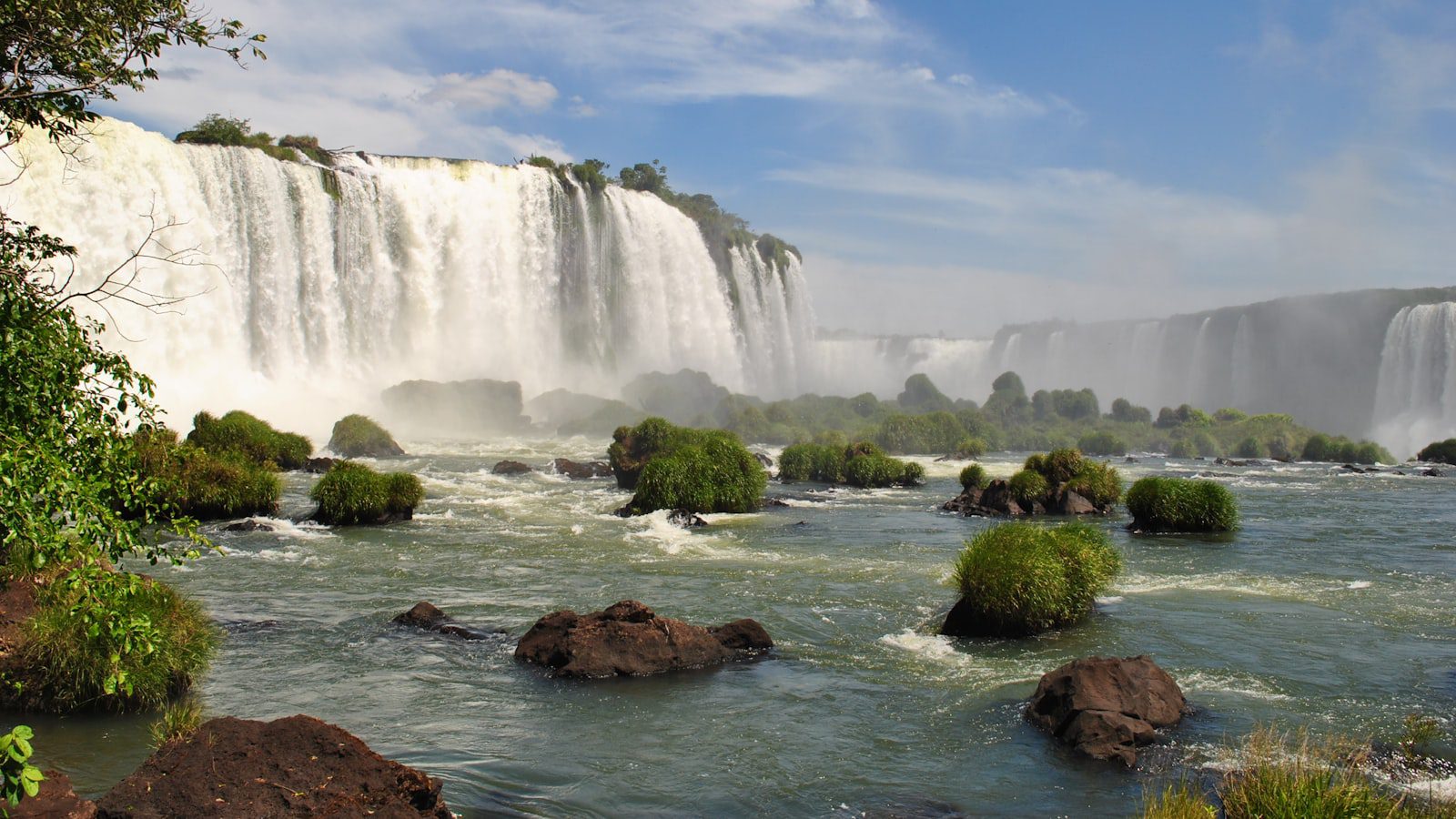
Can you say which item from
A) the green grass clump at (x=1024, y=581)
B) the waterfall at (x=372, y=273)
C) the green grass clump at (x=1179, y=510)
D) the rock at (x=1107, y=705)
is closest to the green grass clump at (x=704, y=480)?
the green grass clump at (x=1179, y=510)

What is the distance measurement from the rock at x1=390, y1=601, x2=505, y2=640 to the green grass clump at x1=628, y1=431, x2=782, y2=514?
1256 cm

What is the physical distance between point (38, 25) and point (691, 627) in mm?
8672

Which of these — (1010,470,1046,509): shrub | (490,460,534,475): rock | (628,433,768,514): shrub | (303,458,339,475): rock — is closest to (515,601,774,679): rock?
(628,433,768,514): shrub

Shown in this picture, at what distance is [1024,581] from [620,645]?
17.7 feet

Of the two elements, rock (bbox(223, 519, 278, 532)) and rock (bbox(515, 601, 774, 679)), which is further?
rock (bbox(223, 519, 278, 532))

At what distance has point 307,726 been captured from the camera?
724 centimetres

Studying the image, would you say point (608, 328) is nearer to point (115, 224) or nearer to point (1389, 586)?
point (115, 224)

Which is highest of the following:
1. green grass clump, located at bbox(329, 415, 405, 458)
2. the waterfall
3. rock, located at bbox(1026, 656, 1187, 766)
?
the waterfall

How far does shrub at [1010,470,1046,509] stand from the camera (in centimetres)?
2816

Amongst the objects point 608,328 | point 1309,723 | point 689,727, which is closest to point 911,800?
point 689,727

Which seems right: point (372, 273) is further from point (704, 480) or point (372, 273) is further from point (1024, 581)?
point (1024, 581)

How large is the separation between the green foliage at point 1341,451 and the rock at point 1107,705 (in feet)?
181

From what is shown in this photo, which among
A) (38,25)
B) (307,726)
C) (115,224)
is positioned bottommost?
(307,726)

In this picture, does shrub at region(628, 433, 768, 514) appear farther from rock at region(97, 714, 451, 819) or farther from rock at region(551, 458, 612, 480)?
rock at region(97, 714, 451, 819)
